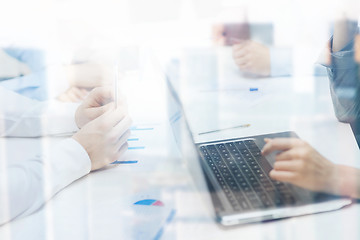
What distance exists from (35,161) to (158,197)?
0.26 metres

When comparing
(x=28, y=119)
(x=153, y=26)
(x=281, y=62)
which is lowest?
(x=28, y=119)

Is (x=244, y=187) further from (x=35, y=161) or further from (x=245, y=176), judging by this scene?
(x=35, y=161)

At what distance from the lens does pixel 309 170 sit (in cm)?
65

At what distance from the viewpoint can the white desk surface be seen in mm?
567

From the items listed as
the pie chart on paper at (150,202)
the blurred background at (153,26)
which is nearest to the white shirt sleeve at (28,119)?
the blurred background at (153,26)

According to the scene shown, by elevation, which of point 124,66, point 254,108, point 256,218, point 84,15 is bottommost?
point 256,218

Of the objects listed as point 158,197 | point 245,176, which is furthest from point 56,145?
point 245,176

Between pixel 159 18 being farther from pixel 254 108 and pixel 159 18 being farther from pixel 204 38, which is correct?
pixel 254 108

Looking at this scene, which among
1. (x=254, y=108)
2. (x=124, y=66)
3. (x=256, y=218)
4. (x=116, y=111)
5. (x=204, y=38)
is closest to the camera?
(x=256, y=218)

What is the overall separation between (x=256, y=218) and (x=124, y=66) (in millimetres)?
685

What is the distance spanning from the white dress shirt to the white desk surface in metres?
0.02

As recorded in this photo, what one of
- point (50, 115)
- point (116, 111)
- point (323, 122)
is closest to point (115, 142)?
point (116, 111)

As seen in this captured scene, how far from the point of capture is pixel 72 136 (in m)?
0.79

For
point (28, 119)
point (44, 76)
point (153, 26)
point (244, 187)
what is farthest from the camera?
point (153, 26)
